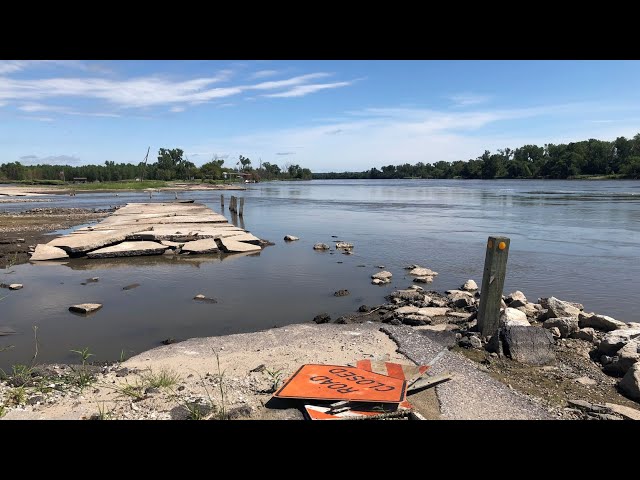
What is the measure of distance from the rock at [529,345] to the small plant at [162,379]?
4.43 metres

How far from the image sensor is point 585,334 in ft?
22.7

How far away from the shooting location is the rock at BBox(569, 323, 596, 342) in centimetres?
689

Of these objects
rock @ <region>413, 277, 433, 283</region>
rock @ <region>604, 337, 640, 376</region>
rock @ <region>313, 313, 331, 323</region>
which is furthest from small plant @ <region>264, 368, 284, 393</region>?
rock @ <region>413, 277, 433, 283</region>

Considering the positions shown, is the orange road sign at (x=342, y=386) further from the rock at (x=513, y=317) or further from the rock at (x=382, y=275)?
the rock at (x=382, y=275)

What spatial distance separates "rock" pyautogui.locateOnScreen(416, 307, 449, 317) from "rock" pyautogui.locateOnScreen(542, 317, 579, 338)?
180cm

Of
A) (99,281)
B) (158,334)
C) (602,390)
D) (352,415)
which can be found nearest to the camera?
(352,415)

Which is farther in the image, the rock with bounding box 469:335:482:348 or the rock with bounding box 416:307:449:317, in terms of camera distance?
the rock with bounding box 416:307:449:317

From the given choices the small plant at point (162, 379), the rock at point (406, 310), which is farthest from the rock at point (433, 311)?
the small plant at point (162, 379)

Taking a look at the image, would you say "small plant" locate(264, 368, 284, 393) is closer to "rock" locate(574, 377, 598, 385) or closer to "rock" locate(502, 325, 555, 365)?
"rock" locate(502, 325, 555, 365)
